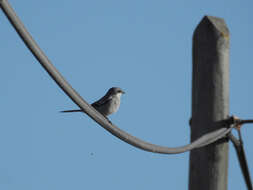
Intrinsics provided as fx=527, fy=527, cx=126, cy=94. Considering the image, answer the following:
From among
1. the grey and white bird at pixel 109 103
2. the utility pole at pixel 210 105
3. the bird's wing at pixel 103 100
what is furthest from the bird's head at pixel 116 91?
the utility pole at pixel 210 105

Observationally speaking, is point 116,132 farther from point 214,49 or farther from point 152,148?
point 214,49

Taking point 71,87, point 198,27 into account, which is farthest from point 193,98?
point 71,87

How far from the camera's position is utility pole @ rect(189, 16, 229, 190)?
4457 mm

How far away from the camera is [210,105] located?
14.7ft

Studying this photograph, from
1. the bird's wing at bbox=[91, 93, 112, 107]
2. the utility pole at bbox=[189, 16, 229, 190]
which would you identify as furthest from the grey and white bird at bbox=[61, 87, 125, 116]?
the utility pole at bbox=[189, 16, 229, 190]

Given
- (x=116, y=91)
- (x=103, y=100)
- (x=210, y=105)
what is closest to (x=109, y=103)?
(x=103, y=100)

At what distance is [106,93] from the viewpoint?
32.7 ft

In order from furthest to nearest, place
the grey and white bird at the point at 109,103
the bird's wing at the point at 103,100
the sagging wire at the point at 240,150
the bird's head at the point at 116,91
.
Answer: the bird's head at the point at 116,91 → the bird's wing at the point at 103,100 → the grey and white bird at the point at 109,103 → the sagging wire at the point at 240,150

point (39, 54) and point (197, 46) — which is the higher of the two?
point (197, 46)

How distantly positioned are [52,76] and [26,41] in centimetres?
32

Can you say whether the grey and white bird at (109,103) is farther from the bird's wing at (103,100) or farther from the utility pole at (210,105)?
the utility pole at (210,105)

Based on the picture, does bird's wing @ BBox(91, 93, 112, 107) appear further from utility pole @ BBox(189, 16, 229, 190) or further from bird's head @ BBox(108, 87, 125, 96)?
utility pole @ BBox(189, 16, 229, 190)

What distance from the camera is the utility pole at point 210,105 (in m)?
4.46

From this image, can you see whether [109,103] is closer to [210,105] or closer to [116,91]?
[116,91]
